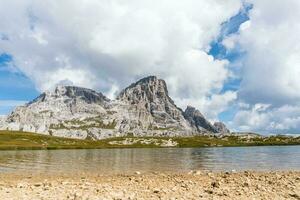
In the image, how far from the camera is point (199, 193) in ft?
80.7

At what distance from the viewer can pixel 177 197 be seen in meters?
23.4

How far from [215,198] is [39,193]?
38.7 feet

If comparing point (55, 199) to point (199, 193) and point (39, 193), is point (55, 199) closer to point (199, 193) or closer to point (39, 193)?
point (39, 193)

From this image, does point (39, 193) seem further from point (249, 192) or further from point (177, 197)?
point (249, 192)

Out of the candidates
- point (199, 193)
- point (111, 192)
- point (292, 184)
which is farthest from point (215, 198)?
point (292, 184)

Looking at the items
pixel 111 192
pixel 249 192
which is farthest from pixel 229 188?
pixel 111 192

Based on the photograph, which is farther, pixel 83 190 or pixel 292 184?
pixel 292 184

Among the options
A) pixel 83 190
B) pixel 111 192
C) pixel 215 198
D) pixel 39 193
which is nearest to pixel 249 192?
pixel 215 198

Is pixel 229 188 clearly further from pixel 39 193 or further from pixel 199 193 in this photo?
pixel 39 193

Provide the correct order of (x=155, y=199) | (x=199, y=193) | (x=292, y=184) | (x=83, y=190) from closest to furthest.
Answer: (x=155, y=199)
(x=199, y=193)
(x=83, y=190)
(x=292, y=184)

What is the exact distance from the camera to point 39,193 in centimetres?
2581

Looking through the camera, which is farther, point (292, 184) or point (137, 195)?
point (292, 184)

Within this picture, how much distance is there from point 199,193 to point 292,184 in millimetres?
8585

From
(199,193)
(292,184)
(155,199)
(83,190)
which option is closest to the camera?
(155,199)
